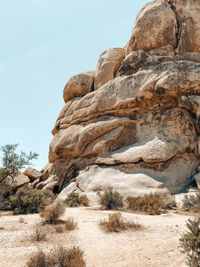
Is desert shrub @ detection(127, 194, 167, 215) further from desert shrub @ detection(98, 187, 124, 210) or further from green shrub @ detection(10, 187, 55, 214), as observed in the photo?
green shrub @ detection(10, 187, 55, 214)

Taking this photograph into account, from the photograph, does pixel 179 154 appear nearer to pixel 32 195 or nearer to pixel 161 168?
pixel 161 168

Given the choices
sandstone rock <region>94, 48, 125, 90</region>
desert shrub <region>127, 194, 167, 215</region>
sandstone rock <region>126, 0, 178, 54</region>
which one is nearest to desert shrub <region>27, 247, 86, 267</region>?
desert shrub <region>127, 194, 167, 215</region>

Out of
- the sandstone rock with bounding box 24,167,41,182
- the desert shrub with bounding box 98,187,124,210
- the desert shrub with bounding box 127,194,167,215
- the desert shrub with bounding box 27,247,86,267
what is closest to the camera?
the desert shrub with bounding box 27,247,86,267

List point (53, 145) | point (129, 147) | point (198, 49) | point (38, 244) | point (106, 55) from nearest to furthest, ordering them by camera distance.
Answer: point (38, 244) < point (129, 147) < point (198, 49) < point (53, 145) < point (106, 55)

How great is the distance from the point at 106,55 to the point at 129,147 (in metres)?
11.7

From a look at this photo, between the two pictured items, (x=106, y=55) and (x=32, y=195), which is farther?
(x=106, y=55)

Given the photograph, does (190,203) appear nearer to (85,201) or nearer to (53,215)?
(85,201)

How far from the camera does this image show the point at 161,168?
620 inches

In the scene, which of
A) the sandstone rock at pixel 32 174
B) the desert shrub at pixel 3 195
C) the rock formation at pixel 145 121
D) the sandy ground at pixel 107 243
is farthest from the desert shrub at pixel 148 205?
the sandstone rock at pixel 32 174

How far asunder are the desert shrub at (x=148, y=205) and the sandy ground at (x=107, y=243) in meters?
1.71

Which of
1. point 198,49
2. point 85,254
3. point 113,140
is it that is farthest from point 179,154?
point 85,254

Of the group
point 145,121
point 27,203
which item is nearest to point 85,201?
point 27,203

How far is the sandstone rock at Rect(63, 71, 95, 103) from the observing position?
25.5 meters

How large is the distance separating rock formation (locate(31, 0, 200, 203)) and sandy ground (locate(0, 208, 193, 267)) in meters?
→ 6.15
